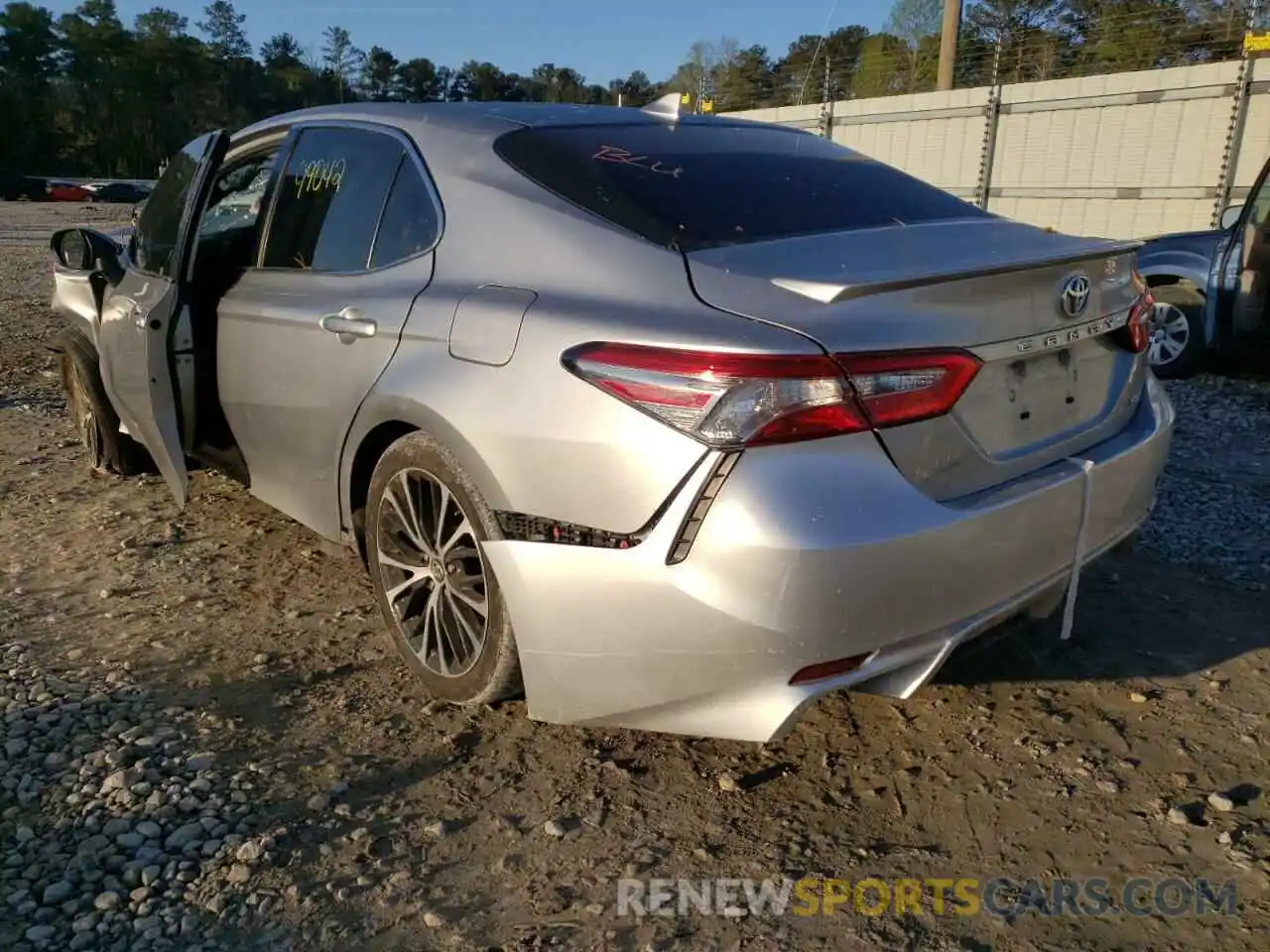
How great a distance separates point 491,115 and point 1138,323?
2.04m

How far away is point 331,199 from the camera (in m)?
3.50

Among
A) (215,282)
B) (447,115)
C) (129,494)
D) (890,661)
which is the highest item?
(447,115)

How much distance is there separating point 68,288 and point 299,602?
2423 millimetres

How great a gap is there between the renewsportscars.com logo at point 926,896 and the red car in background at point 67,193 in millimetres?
40866

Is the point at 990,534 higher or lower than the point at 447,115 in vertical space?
lower

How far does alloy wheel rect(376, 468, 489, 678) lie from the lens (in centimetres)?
282

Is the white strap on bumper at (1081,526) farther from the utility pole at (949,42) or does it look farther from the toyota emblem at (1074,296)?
the utility pole at (949,42)

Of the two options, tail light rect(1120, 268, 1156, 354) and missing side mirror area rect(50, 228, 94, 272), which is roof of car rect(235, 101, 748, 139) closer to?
tail light rect(1120, 268, 1156, 354)

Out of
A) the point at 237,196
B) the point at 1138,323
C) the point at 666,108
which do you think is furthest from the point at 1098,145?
the point at 237,196

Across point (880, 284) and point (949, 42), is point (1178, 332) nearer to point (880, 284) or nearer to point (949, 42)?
point (880, 284)

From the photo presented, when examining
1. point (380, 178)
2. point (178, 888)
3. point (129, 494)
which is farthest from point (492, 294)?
point (129, 494)

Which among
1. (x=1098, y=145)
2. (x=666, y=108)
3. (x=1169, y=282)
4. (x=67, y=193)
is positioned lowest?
(x=67, y=193)

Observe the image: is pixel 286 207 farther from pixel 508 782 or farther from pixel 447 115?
pixel 508 782

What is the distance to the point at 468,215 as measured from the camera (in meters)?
2.88
